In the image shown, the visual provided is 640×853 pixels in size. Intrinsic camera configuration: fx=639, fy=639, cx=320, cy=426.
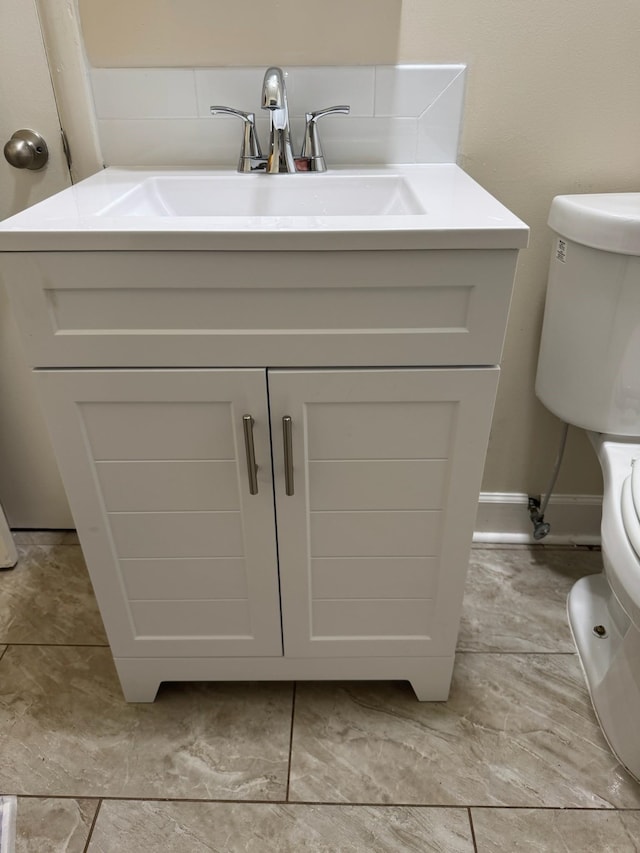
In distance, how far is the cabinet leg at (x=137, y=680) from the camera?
1123 millimetres

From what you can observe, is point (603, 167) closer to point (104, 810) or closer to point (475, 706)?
point (475, 706)

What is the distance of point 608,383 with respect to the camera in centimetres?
114

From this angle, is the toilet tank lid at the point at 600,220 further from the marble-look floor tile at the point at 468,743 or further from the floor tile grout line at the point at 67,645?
the floor tile grout line at the point at 67,645

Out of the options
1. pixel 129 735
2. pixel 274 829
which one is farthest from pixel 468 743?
pixel 129 735

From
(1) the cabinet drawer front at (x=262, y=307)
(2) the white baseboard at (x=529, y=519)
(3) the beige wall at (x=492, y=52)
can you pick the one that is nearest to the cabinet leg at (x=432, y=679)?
(2) the white baseboard at (x=529, y=519)

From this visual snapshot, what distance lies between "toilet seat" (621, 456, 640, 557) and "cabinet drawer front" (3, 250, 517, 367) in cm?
37

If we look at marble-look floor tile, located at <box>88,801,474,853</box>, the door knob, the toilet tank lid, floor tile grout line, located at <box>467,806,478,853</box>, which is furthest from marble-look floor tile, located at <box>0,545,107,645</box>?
the toilet tank lid

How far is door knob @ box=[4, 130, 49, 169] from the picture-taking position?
1.11 metres

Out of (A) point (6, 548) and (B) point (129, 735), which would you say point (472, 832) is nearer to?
(B) point (129, 735)

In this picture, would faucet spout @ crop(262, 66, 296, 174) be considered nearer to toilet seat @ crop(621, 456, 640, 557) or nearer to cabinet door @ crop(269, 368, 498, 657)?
cabinet door @ crop(269, 368, 498, 657)

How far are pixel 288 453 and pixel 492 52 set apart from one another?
78 centimetres

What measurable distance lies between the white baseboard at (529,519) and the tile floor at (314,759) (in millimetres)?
249

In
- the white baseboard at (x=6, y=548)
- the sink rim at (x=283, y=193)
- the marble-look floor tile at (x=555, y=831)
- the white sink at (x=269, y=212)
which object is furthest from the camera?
the white baseboard at (x=6, y=548)

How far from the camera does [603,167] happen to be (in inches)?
46.3
